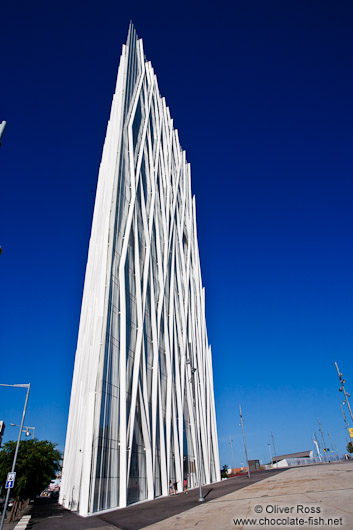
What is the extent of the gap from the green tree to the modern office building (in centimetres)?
175

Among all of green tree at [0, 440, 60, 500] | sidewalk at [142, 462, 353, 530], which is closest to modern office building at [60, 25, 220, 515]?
green tree at [0, 440, 60, 500]

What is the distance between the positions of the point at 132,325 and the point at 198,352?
16640 mm

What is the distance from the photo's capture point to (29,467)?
25.3 metres

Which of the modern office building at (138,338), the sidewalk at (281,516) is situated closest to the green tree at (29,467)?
the modern office building at (138,338)

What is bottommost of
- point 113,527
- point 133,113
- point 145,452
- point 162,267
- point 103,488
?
point 113,527

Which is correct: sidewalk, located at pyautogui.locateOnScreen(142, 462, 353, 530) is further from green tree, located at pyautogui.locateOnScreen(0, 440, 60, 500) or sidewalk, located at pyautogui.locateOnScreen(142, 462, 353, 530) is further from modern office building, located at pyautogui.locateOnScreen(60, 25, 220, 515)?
green tree, located at pyautogui.locateOnScreen(0, 440, 60, 500)

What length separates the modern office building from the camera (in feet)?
57.9

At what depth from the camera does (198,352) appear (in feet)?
123

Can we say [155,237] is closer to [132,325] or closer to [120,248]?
[120,248]

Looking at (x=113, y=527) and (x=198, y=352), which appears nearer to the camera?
(x=113, y=527)

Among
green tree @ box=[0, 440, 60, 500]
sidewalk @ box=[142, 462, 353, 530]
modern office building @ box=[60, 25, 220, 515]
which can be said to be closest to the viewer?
sidewalk @ box=[142, 462, 353, 530]

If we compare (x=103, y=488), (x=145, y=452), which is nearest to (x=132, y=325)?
(x=145, y=452)

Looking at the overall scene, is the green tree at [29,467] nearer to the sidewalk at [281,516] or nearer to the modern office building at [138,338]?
the modern office building at [138,338]

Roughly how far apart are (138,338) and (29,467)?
1428cm
